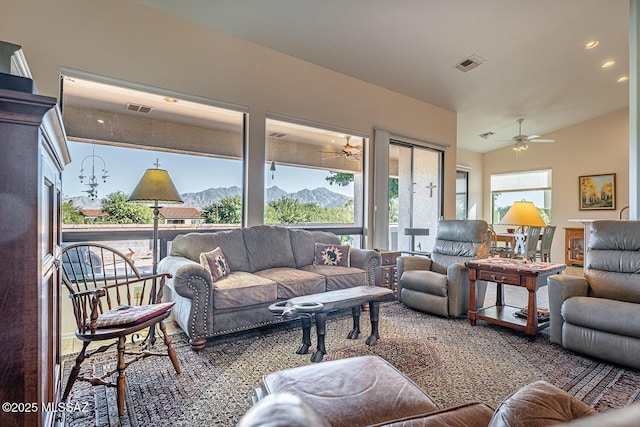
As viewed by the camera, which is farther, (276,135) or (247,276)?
(276,135)

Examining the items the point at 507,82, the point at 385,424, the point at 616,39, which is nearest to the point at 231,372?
the point at 385,424

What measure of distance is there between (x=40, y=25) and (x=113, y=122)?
0.96 m

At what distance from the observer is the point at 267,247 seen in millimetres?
3893

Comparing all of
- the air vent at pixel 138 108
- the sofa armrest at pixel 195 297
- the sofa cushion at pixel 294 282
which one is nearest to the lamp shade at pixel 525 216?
the sofa cushion at pixel 294 282

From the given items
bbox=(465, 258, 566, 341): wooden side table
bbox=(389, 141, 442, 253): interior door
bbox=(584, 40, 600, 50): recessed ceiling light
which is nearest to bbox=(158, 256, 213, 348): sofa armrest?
bbox=(465, 258, 566, 341): wooden side table

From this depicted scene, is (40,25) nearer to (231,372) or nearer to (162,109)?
(162,109)

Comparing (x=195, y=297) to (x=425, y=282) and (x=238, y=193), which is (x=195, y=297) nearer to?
(x=238, y=193)

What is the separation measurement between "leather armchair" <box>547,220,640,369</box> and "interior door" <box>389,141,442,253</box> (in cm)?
262

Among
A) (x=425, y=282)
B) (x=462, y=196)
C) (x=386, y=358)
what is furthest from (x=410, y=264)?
(x=462, y=196)

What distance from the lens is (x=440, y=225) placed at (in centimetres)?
452

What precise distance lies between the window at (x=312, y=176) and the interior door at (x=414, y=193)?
31.6 inches

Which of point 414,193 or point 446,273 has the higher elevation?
point 414,193

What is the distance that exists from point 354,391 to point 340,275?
96.1 inches

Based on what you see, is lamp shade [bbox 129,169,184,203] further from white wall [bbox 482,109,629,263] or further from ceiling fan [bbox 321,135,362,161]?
white wall [bbox 482,109,629,263]
